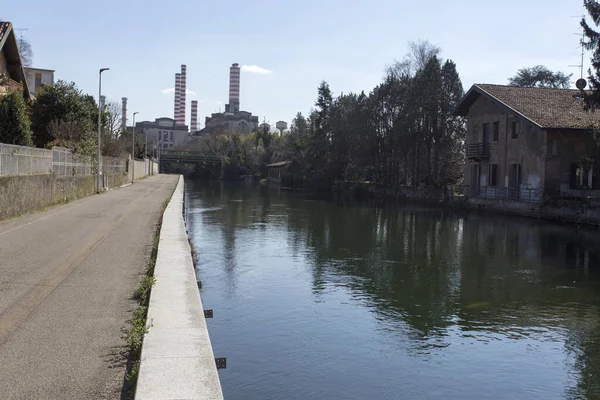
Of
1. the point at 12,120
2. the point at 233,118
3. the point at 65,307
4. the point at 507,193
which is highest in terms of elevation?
the point at 233,118

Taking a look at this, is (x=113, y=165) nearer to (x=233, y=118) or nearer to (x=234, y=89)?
(x=233, y=118)

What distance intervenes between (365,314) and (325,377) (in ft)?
11.5

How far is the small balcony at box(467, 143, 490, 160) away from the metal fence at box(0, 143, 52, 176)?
2965cm

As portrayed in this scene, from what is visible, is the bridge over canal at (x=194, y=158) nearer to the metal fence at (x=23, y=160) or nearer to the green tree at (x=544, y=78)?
the green tree at (x=544, y=78)

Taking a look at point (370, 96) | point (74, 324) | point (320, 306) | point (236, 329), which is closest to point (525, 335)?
point (320, 306)

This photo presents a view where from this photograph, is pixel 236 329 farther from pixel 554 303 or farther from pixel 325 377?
pixel 554 303

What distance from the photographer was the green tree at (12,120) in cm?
3039

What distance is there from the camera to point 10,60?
37750mm

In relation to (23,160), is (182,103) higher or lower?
higher

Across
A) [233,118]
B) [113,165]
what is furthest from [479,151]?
[233,118]

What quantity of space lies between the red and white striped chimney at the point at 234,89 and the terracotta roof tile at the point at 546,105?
6078 inches

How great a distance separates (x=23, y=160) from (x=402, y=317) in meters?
17.1

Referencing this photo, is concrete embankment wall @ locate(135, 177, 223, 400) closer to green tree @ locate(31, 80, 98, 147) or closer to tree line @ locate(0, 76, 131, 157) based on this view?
tree line @ locate(0, 76, 131, 157)

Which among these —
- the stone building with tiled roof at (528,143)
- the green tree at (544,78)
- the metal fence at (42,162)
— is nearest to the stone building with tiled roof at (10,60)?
the metal fence at (42,162)
